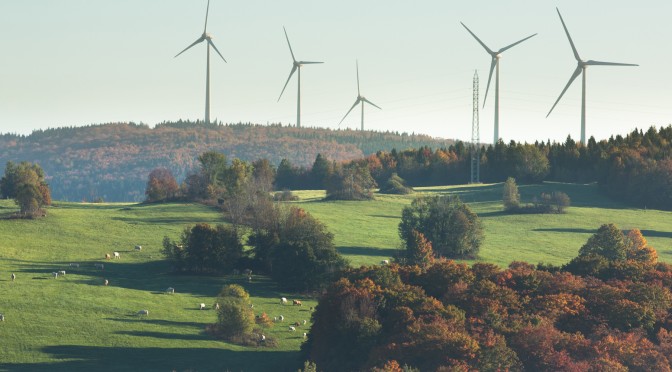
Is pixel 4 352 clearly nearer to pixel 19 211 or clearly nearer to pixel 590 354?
pixel 590 354

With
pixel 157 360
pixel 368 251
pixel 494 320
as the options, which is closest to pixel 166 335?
pixel 157 360

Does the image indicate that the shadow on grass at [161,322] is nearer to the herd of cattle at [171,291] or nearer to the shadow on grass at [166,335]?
the herd of cattle at [171,291]

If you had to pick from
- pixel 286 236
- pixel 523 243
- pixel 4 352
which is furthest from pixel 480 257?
pixel 4 352

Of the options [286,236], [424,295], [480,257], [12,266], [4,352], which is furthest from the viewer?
[480,257]

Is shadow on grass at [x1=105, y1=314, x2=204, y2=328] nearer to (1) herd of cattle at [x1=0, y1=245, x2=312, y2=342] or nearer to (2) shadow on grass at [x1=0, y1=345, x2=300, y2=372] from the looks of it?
(1) herd of cattle at [x1=0, y1=245, x2=312, y2=342]

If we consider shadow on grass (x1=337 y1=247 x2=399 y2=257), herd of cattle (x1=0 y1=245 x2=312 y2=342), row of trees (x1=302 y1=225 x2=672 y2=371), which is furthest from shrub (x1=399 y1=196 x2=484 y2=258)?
row of trees (x1=302 y1=225 x2=672 y2=371)

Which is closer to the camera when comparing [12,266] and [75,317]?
[75,317]
